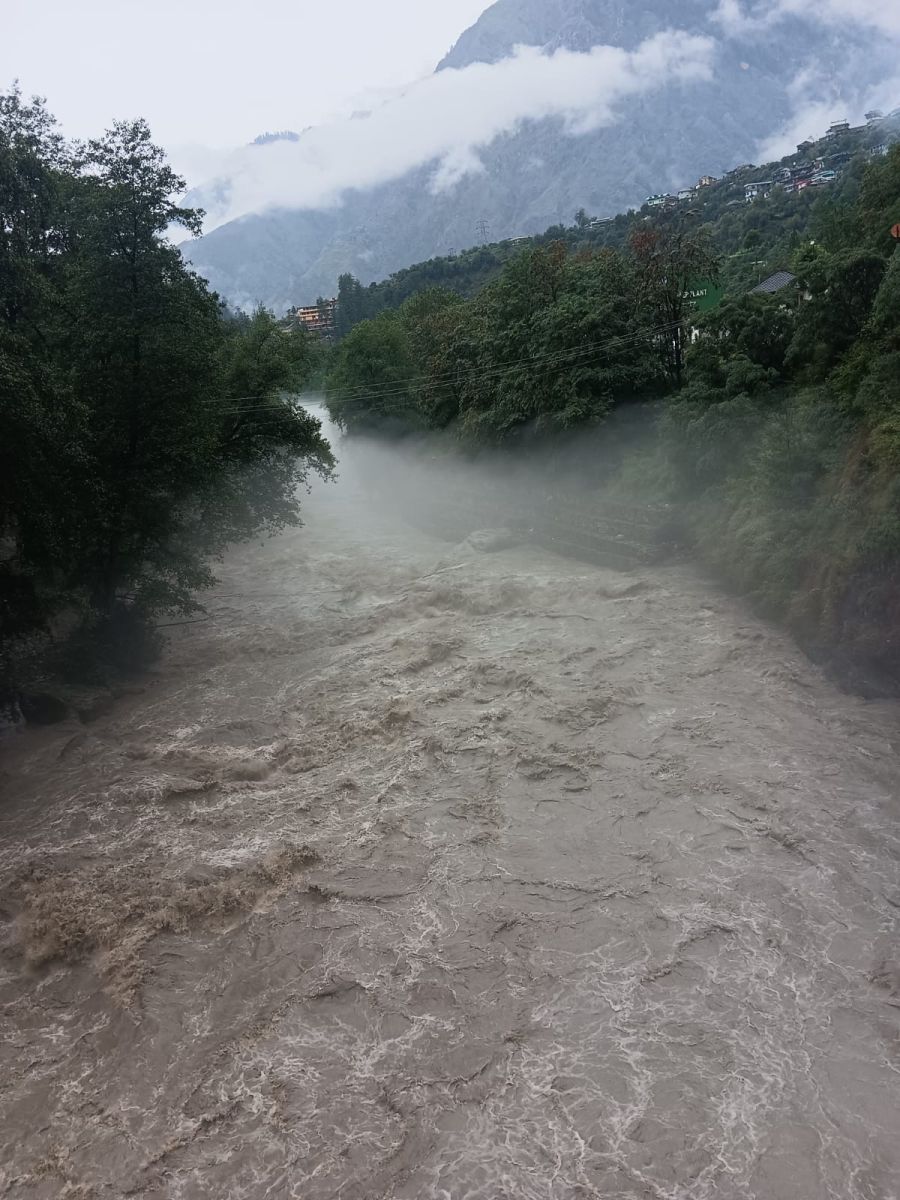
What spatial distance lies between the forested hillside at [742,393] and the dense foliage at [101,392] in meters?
15.3

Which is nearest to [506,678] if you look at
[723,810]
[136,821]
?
[723,810]

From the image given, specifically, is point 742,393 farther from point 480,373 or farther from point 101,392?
point 101,392

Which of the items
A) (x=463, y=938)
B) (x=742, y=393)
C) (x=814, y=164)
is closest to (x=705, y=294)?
(x=742, y=393)

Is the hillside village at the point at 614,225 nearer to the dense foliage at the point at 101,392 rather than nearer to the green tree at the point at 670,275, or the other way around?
the green tree at the point at 670,275

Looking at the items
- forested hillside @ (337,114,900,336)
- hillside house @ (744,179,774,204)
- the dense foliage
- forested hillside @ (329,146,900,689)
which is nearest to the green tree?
forested hillside @ (329,146,900,689)

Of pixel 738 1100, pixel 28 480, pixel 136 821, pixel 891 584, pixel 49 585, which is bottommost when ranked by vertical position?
pixel 738 1100

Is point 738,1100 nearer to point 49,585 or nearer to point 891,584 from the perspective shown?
point 891,584

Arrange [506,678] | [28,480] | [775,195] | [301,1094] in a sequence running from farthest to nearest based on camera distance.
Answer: [775,195] < [506,678] < [28,480] < [301,1094]

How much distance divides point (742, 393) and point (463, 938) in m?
21.1

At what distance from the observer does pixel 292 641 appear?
2166cm

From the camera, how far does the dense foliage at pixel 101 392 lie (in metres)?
15.1

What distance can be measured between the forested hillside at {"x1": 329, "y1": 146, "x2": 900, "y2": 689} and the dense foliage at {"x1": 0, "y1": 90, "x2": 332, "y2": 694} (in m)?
15.3

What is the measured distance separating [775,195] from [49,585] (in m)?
99.6

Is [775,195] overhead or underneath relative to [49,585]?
overhead
